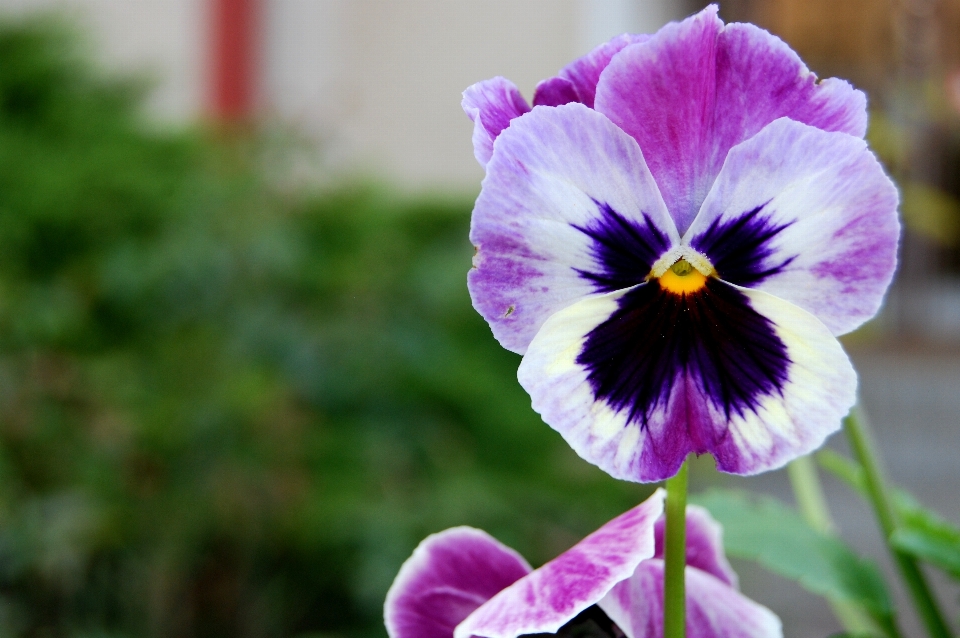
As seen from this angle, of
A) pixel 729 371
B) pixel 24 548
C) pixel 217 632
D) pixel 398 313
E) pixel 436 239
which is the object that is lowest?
pixel 217 632

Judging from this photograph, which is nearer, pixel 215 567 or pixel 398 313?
pixel 215 567

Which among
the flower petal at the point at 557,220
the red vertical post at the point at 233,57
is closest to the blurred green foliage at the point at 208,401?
the red vertical post at the point at 233,57

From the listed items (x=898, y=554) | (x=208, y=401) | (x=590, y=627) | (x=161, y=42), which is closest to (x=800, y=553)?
(x=898, y=554)

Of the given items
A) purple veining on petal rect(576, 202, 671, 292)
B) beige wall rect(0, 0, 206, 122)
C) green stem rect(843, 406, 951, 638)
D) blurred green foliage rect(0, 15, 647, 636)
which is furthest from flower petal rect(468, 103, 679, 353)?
beige wall rect(0, 0, 206, 122)

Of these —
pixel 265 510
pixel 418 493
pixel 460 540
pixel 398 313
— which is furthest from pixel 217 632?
pixel 460 540

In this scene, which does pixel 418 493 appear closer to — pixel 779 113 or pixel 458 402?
pixel 458 402

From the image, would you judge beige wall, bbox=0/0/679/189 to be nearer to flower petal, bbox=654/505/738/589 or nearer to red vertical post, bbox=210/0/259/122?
red vertical post, bbox=210/0/259/122

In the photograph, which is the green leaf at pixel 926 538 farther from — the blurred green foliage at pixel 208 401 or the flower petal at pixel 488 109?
the blurred green foliage at pixel 208 401
